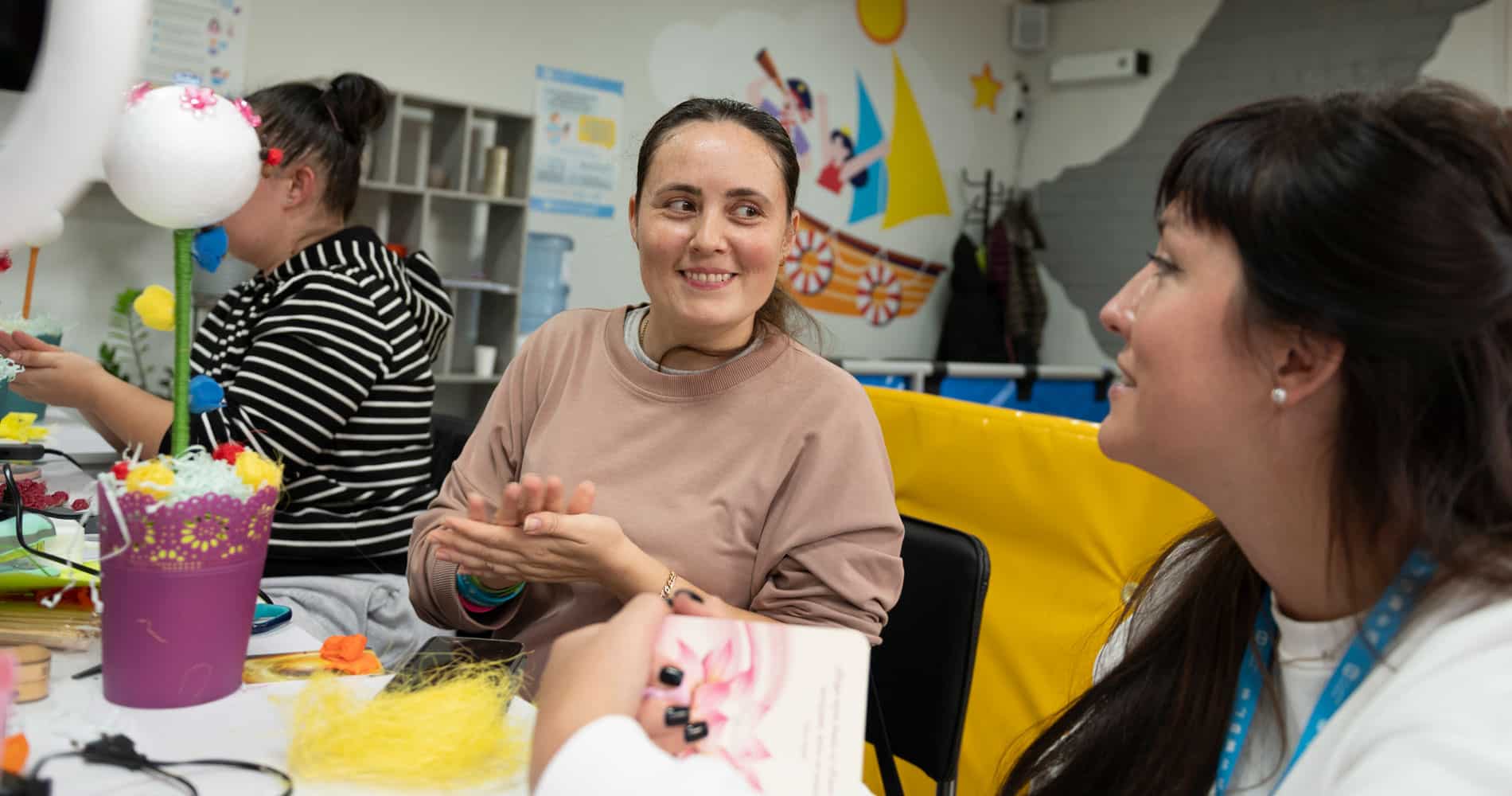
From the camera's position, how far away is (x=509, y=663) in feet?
3.32

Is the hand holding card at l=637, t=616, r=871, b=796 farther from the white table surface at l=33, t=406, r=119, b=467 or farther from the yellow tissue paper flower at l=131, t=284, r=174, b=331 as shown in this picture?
the white table surface at l=33, t=406, r=119, b=467

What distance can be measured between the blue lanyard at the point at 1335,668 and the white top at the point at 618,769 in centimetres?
47

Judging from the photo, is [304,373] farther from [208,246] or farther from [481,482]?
[208,246]

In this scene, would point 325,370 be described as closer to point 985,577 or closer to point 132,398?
point 132,398

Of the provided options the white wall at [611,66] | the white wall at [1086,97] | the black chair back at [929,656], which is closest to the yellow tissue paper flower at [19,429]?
the black chair back at [929,656]

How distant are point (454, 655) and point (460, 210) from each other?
12.3 ft

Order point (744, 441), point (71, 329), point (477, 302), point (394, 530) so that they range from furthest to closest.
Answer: point (477, 302) < point (71, 329) < point (394, 530) < point (744, 441)

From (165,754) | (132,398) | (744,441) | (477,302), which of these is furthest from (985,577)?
(477,302)

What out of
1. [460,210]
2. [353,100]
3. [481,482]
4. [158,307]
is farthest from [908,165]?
[158,307]

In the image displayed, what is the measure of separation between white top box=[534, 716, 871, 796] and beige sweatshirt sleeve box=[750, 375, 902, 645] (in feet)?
2.10

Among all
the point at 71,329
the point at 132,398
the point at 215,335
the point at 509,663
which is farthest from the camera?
the point at 71,329

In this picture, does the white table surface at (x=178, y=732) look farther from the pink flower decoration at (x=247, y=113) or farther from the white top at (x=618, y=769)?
the pink flower decoration at (x=247, y=113)

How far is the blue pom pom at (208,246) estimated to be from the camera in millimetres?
1022

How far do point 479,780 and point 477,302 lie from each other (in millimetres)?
3881
